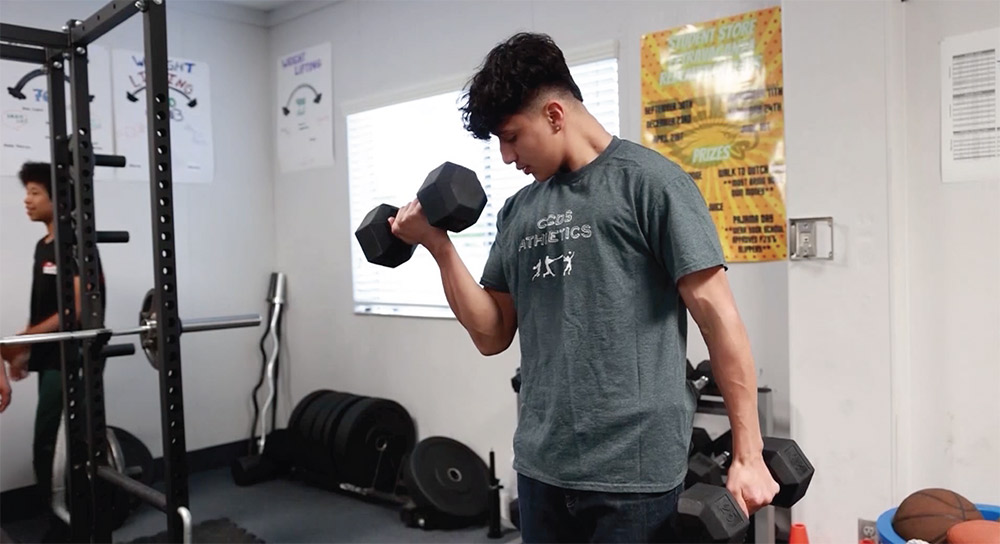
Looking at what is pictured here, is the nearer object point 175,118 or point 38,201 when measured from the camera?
point 38,201

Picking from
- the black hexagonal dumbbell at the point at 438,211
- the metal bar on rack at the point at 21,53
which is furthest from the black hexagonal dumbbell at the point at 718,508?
the metal bar on rack at the point at 21,53

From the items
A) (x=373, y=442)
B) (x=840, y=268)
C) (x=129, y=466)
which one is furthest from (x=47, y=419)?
(x=840, y=268)

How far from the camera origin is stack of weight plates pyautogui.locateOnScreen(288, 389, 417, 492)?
356 cm

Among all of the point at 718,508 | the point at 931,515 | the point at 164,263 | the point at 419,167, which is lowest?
the point at 931,515

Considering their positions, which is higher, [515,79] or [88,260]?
[515,79]

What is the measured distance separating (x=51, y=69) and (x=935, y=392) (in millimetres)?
2953

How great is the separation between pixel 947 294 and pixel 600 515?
1.48 metres

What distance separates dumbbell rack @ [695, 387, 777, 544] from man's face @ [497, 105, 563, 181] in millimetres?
1251

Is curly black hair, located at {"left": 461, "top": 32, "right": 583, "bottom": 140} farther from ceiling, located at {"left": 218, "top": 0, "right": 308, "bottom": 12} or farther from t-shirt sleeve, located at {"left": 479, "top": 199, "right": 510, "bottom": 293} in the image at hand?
ceiling, located at {"left": 218, "top": 0, "right": 308, "bottom": 12}

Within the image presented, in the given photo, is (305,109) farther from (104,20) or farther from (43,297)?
(104,20)

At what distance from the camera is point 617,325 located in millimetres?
1271

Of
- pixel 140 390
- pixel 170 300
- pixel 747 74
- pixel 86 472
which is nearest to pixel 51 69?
pixel 170 300

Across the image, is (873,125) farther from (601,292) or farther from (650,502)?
(650,502)

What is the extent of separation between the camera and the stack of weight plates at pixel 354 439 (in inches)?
140
